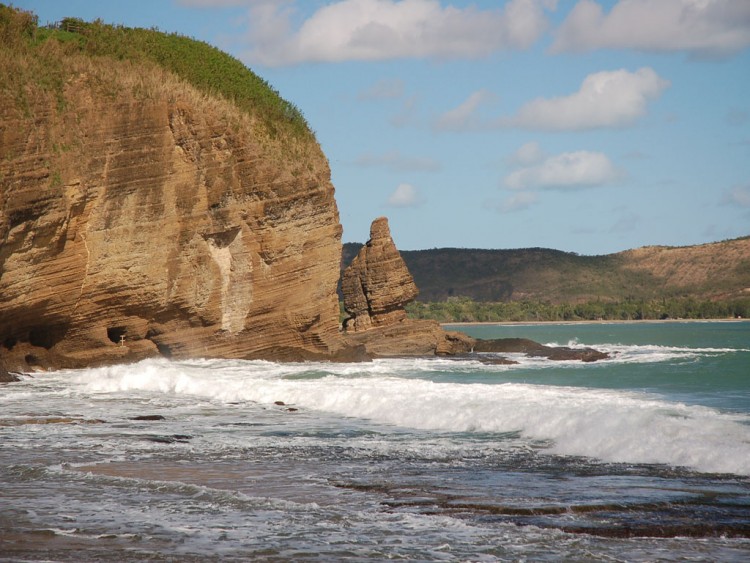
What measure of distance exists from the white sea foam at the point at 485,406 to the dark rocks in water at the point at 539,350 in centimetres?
1155

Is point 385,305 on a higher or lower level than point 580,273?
lower

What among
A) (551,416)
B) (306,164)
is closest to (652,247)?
(306,164)

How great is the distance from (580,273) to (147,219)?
13604cm

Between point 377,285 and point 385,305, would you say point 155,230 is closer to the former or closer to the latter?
point 377,285

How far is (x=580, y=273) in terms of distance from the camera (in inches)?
6275

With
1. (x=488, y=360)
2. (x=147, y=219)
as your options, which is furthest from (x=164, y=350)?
(x=488, y=360)

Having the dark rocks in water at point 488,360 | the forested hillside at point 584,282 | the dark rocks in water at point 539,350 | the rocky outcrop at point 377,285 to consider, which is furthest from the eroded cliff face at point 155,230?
the forested hillside at point 584,282

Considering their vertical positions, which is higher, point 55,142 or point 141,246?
point 55,142

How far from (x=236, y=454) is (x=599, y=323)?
119m

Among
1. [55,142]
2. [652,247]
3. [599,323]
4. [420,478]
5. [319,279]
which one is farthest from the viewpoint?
[652,247]

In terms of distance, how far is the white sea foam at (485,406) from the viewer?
43.4ft

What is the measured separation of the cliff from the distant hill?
361ft

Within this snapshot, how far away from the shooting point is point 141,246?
29.1m

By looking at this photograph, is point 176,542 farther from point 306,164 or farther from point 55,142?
point 306,164
